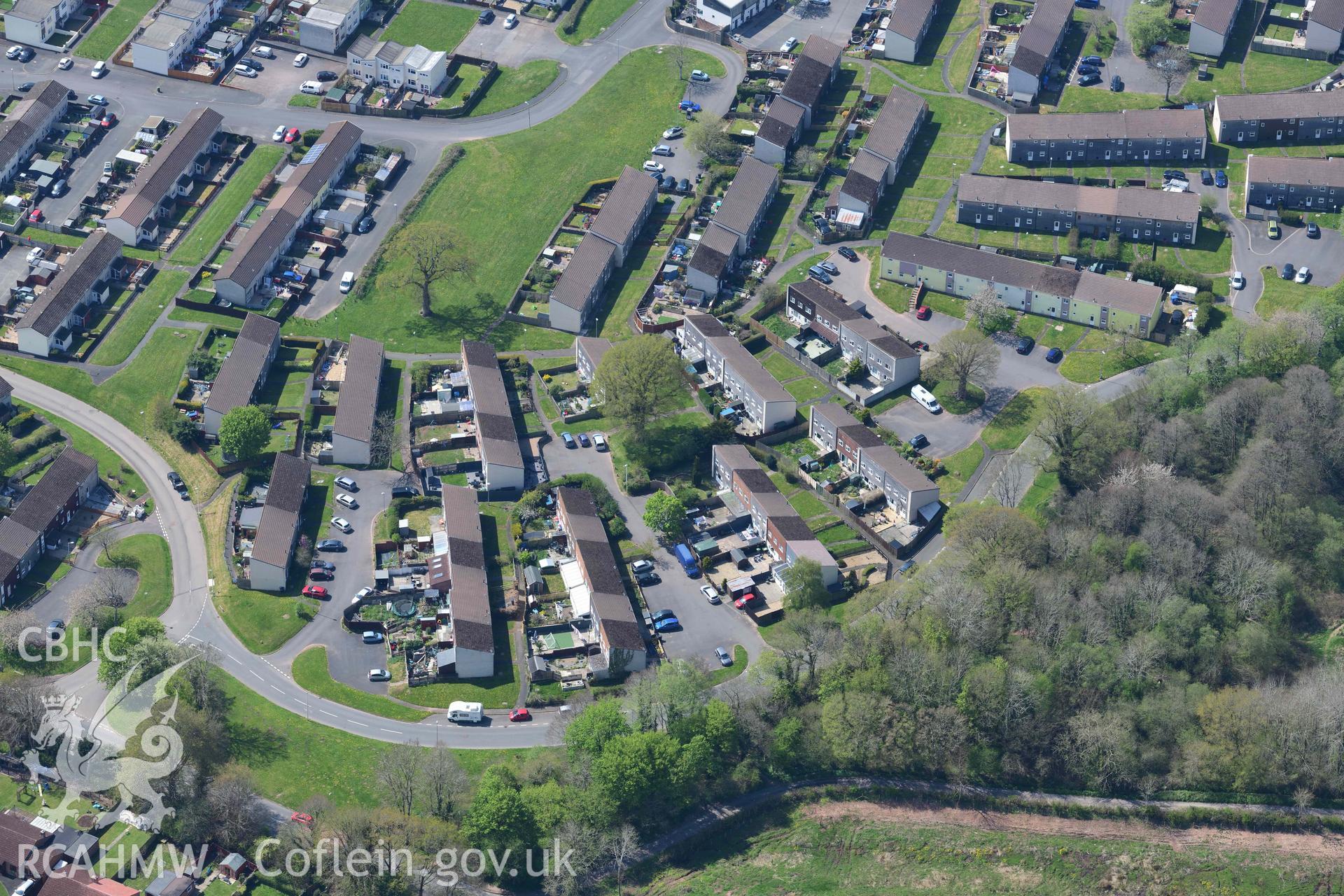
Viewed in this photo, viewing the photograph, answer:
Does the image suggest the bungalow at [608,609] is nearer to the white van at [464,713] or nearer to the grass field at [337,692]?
the white van at [464,713]

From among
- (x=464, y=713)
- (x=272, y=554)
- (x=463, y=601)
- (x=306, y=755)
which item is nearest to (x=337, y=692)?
(x=306, y=755)

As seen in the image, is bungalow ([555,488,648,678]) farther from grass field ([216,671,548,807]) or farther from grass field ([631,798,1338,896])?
grass field ([631,798,1338,896])

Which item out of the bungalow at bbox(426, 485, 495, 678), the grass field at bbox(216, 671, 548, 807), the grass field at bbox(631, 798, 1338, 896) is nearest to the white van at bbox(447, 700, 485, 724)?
the grass field at bbox(216, 671, 548, 807)

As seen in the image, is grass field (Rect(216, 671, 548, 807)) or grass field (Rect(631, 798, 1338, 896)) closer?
grass field (Rect(631, 798, 1338, 896))

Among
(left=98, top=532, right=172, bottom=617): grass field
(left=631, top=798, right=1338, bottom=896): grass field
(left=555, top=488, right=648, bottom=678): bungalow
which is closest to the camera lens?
(left=631, top=798, right=1338, bottom=896): grass field

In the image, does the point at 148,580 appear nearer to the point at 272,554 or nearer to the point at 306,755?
the point at 272,554

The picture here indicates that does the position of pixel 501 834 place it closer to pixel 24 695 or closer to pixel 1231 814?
pixel 24 695

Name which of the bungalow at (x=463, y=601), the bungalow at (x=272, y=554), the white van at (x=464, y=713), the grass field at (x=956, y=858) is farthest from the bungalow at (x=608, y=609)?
the bungalow at (x=272, y=554)
